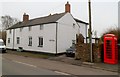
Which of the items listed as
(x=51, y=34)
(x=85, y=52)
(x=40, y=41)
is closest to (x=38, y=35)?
(x=40, y=41)

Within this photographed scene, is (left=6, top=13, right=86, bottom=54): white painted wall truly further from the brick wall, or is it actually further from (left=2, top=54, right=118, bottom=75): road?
(left=2, top=54, right=118, bottom=75): road

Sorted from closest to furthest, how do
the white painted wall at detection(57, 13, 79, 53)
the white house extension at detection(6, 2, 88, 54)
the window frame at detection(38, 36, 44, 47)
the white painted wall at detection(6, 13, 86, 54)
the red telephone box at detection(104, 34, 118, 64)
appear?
the red telephone box at detection(104, 34, 118, 64), the white house extension at detection(6, 2, 88, 54), the white painted wall at detection(6, 13, 86, 54), the white painted wall at detection(57, 13, 79, 53), the window frame at detection(38, 36, 44, 47)

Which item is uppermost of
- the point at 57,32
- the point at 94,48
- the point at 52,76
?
the point at 57,32

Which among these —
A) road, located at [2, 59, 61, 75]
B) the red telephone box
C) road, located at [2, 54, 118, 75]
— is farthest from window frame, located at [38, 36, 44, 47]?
road, located at [2, 59, 61, 75]

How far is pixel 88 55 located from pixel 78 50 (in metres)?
1.74

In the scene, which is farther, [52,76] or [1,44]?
[1,44]

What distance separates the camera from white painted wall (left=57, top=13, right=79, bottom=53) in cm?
2864

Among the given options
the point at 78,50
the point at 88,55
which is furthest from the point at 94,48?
the point at 78,50

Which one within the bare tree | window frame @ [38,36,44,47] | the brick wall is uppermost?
the bare tree

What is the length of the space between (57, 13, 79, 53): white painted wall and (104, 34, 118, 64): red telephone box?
1162 cm

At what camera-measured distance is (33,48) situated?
1282 inches

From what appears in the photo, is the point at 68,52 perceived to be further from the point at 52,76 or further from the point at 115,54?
the point at 52,76

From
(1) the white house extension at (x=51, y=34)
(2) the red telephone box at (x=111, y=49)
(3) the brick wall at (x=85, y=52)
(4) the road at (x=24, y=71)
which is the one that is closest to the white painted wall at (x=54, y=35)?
(1) the white house extension at (x=51, y=34)

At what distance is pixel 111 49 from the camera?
16.9 metres
